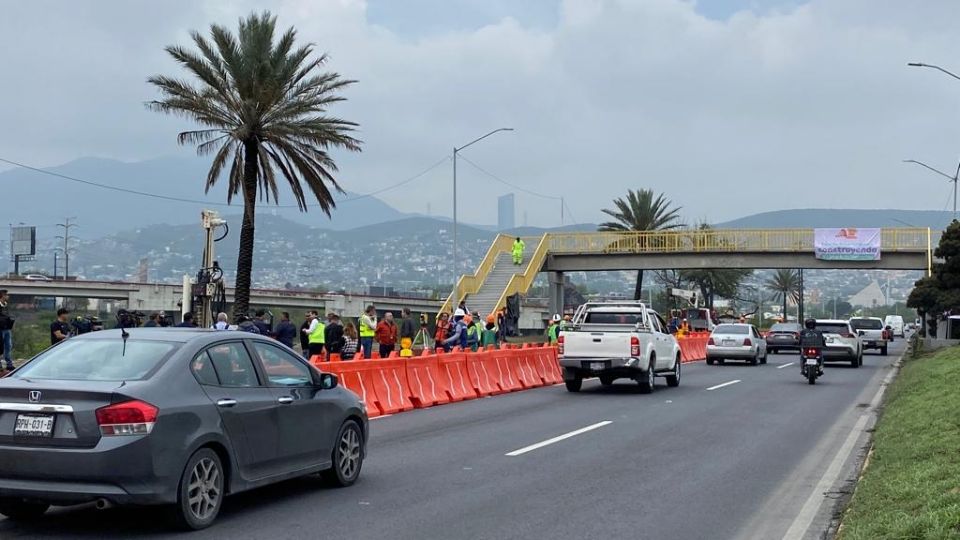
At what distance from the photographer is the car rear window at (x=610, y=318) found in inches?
941

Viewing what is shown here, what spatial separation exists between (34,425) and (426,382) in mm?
12765

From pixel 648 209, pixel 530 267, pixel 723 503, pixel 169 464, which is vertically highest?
pixel 648 209

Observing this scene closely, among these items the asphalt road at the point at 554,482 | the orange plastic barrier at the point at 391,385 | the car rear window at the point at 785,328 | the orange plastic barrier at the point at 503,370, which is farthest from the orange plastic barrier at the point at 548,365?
the car rear window at the point at 785,328

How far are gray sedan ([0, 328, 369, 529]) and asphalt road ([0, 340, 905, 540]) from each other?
1.41 feet

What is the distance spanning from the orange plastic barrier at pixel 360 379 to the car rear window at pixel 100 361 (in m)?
8.09

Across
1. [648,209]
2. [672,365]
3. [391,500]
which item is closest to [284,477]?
[391,500]

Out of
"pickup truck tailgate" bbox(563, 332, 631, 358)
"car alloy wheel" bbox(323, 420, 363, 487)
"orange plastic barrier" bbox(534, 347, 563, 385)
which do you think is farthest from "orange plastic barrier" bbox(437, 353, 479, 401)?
"car alloy wheel" bbox(323, 420, 363, 487)

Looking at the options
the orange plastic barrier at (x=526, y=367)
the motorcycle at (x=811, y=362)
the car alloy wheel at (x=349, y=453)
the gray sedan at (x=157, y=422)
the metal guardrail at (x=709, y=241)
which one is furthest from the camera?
the metal guardrail at (x=709, y=241)

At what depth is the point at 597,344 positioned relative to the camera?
22719mm

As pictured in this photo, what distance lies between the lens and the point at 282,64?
110 feet

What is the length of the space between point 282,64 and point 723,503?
86.4 ft

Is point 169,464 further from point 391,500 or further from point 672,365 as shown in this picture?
point 672,365

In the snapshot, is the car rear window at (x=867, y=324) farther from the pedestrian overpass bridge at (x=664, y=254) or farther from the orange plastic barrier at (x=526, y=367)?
the orange plastic barrier at (x=526, y=367)

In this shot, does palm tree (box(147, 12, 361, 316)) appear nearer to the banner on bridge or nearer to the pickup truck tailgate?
the pickup truck tailgate
